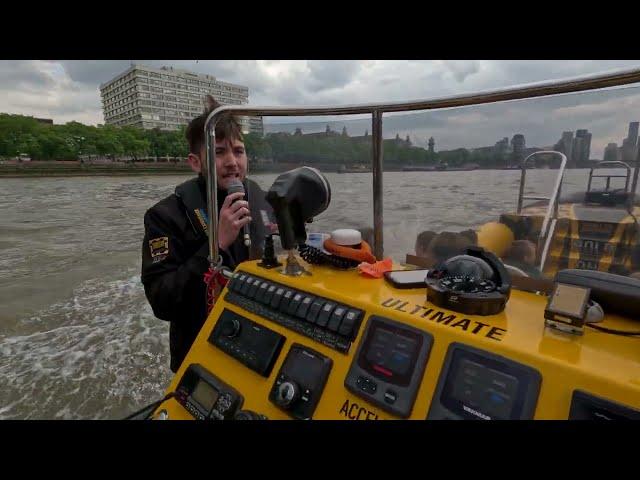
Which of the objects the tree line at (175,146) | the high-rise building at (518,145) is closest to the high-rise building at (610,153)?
the high-rise building at (518,145)

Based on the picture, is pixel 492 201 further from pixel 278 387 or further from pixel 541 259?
pixel 278 387

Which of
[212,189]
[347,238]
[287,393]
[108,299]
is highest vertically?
[212,189]

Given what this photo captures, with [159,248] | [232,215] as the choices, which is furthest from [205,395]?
[159,248]

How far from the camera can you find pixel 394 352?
34.0 inches

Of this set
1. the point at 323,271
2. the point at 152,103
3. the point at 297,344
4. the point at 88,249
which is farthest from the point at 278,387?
the point at 152,103

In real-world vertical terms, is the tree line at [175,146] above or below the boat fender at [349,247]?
above

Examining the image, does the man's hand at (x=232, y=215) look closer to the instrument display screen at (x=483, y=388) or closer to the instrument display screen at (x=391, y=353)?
the instrument display screen at (x=391, y=353)

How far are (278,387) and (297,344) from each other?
0.13 metres

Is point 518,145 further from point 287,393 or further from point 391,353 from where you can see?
point 287,393

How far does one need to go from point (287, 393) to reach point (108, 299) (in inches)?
237

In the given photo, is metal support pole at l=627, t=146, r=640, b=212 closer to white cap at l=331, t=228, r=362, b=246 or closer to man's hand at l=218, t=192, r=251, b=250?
white cap at l=331, t=228, r=362, b=246

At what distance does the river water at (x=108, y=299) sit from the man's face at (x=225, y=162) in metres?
0.22

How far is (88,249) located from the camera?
940 centimetres

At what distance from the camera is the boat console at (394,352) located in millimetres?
669
